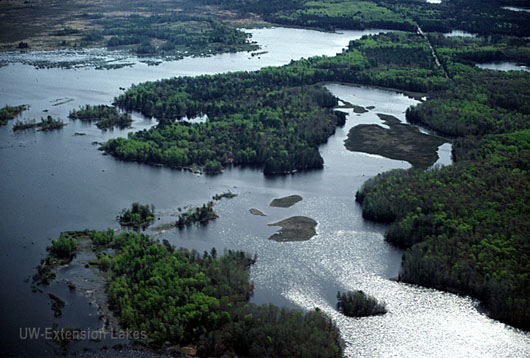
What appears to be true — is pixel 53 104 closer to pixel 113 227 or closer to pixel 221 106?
pixel 221 106

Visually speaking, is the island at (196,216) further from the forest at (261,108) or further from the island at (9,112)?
the island at (9,112)

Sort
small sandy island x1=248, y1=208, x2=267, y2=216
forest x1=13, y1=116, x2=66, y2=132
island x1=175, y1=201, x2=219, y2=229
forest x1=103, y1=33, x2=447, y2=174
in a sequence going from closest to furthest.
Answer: island x1=175, y1=201, x2=219, y2=229 < small sandy island x1=248, y1=208, x2=267, y2=216 < forest x1=103, y1=33, x2=447, y2=174 < forest x1=13, y1=116, x2=66, y2=132

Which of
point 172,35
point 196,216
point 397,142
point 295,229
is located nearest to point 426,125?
point 397,142

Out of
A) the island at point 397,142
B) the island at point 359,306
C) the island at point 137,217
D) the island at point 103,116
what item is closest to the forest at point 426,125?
the island at point 397,142

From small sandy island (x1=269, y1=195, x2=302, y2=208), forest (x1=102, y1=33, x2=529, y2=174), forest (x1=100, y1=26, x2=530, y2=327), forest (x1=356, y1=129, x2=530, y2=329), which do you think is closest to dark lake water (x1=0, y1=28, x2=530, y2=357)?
small sandy island (x1=269, y1=195, x2=302, y2=208)

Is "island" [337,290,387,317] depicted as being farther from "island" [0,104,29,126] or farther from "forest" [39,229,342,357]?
"island" [0,104,29,126]
